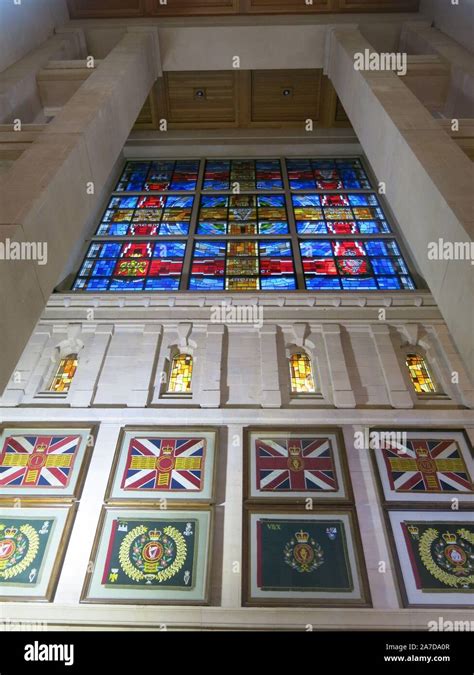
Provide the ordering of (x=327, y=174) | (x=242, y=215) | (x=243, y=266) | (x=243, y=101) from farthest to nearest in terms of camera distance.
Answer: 1. (x=327, y=174)
2. (x=243, y=101)
3. (x=242, y=215)
4. (x=243, y=266)

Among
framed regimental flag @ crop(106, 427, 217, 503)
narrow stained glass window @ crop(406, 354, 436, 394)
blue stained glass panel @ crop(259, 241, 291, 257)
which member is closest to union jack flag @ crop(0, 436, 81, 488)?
framed regimental flag @ crop(106, 427, 217, 503)

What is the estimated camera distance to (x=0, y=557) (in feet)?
21.0

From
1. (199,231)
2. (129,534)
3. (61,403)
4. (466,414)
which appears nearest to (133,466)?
(129,534)

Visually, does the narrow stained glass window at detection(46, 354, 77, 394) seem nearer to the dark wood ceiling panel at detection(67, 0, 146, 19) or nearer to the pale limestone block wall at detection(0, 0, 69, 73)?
the pale limestone block wall at detection(0, 0, 69, 73)

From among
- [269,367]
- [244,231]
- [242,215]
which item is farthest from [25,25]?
[269,367]

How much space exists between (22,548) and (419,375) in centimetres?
644

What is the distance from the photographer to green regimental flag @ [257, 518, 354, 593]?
20.0ft

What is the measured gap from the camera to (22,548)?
6445 mm

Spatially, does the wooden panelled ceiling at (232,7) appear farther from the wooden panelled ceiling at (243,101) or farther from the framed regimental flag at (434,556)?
the framed regimental flag at (434,556)

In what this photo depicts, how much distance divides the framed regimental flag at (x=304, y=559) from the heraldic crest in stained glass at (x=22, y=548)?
248 cm

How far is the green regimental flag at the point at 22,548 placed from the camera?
6.21m

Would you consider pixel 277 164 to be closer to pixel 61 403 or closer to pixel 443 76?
pixel 443 76

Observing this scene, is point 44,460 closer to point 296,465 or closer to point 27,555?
point 27,555
